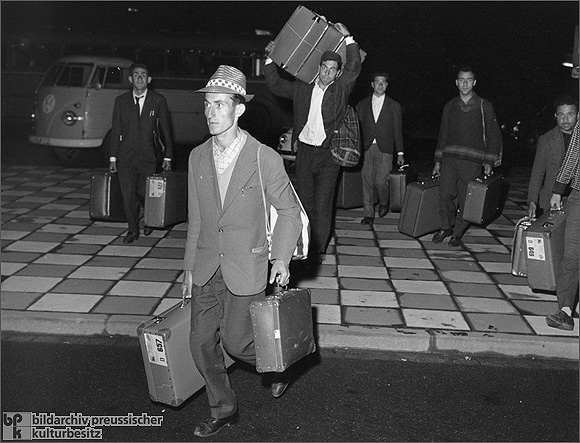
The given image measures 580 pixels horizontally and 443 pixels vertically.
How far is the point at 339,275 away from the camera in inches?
307

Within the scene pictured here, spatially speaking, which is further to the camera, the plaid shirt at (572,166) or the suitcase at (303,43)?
the suitcase at (303,43)

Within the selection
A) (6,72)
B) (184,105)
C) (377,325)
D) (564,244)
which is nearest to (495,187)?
(564,244)

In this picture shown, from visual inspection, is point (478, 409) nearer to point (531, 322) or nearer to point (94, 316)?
point (531, 322)

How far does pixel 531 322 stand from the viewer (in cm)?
646

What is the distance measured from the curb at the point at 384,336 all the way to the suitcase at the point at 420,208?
10.6ft

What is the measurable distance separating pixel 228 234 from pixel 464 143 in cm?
505

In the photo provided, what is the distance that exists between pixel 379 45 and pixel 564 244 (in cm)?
1868

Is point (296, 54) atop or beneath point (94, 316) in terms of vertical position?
atop

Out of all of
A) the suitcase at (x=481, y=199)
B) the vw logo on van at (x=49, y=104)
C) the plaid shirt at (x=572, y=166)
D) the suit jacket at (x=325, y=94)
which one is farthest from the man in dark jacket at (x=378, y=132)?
the vw logo on van at (x=49, y=104)

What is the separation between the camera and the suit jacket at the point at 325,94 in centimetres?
762

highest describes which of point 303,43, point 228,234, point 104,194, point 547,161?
point 303,43

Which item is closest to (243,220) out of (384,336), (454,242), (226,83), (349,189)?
(226,83)

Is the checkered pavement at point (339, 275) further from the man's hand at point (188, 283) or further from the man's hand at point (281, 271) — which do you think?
the man's hand at point (281, 271)

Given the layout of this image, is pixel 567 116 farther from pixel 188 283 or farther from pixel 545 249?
pixel 188 283
